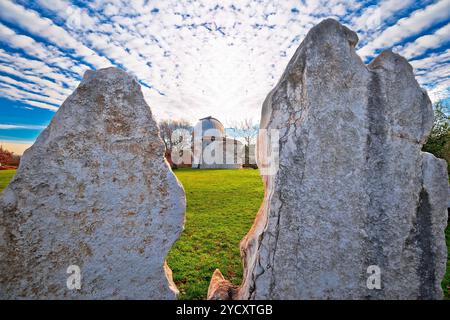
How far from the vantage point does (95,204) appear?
102 inches

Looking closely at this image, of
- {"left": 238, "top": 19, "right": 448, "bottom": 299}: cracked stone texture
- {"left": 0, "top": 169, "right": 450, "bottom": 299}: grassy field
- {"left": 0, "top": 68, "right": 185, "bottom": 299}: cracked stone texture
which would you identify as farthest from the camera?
{"left": 0, "top": 169, "right": 450, "bottom": 299}: grassy field

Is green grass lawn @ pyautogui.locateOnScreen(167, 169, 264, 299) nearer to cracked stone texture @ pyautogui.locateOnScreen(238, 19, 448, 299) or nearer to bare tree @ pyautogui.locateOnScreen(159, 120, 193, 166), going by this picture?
cracked stone texture @ pyautogui.locateOnScreen(238, 19, 448, 299)

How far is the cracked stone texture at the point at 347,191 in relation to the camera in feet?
8.70

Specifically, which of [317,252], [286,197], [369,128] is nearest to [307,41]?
[369,128]

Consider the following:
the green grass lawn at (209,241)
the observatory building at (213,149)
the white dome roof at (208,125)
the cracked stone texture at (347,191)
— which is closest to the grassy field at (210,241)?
the green grass lawn at (209,241)

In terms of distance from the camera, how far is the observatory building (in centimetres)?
3091

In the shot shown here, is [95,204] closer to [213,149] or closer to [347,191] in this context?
[347,191]

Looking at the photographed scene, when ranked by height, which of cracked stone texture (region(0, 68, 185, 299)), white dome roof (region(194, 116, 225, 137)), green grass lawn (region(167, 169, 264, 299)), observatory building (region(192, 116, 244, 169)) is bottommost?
green grass lawn (region(167, 169, 264, 299))

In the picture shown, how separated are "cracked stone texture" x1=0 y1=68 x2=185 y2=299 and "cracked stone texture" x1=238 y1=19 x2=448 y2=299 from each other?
1291 millimetres

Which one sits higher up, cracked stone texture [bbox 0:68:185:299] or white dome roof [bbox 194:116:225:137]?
white dome roof [bbox 194:116:225:137]

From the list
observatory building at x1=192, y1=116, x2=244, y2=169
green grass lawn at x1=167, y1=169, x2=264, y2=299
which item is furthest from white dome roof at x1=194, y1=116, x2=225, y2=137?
green grass lawn at x1=167, y1=169, x2=264, y2=299

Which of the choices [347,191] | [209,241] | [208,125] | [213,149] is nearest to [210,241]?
[209,241]

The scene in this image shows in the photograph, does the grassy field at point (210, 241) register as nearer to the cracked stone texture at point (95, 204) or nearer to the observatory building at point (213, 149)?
the cracked stone texture at point (95, 204)

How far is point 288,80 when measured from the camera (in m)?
→ 2.81
